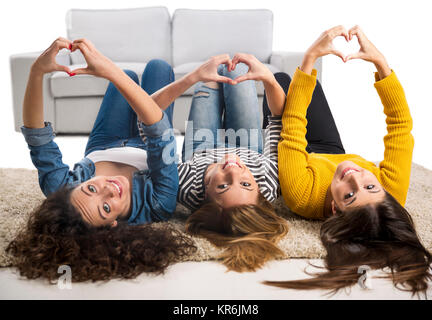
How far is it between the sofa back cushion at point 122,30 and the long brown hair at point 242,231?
8.73ft

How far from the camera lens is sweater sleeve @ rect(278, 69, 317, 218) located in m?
1.54

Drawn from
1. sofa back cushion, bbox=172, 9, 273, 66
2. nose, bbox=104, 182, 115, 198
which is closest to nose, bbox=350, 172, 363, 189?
nose, bbox=104, 182, 115, 198

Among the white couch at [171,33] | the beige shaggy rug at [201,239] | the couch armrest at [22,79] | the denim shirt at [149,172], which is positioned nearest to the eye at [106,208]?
the denim shirt at [149,172]

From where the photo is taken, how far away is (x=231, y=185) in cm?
143

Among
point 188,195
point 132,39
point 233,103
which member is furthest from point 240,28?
point 188,195

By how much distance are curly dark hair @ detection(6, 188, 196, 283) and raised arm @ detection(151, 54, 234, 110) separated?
542 mm

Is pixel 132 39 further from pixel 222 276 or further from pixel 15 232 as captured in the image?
pixel 222 276

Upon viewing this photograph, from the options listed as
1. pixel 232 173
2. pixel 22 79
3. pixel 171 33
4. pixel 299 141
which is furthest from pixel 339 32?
pixel 22 79

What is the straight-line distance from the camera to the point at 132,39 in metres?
3.79

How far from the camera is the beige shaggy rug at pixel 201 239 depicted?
136cm

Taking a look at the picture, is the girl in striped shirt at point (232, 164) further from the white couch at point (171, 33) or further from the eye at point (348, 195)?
the white couch at point (171, 33)

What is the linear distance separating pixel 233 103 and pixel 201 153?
0.32 meters

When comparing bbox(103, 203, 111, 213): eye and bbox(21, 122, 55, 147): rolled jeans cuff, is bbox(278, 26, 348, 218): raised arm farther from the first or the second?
bbox(21, 122, 55, 147): rolled jeans cuff

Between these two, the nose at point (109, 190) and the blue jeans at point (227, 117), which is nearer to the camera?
the nose at point (109, 190)
